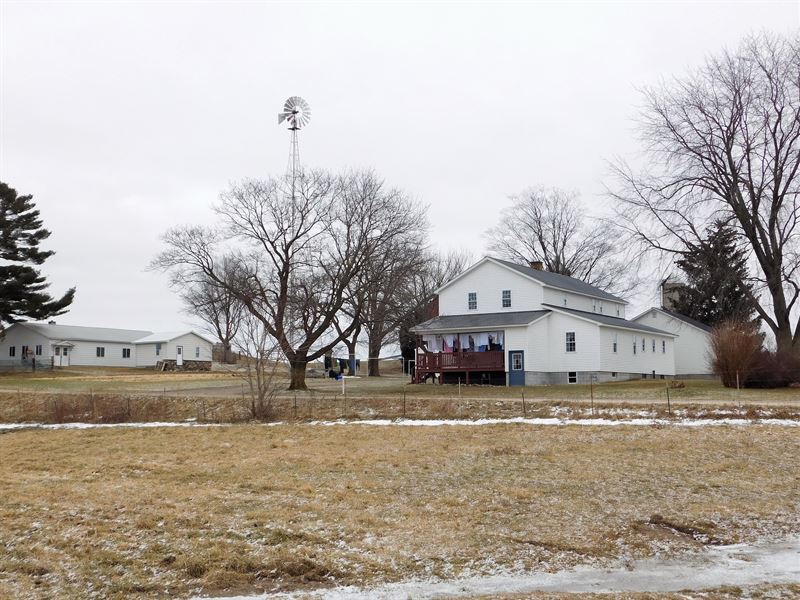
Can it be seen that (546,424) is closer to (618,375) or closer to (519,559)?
(519,559)

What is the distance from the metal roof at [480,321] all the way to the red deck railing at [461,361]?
1461mm

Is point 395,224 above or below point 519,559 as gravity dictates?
above

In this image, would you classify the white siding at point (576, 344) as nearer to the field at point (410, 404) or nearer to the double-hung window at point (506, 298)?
the double-hung window at point (506, 298)

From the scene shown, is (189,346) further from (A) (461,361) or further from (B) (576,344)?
(B) (576,344)

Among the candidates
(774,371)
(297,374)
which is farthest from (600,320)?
(297,374)

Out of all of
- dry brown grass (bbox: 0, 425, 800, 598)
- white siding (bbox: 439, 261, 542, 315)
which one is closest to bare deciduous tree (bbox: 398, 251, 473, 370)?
white siding (bbox: 439, 261, 542, 315)

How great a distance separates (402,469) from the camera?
14.3 meters

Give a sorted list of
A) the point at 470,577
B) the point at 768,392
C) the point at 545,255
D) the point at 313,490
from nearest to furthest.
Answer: the point at 470,577, the point at 313,490, the point at 768,392, the point at 545,255

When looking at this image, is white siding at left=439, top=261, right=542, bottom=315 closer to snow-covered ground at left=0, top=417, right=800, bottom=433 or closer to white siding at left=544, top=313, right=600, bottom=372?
white siding at left=544, top=313, right=600, bottom=372

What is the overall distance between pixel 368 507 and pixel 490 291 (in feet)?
110

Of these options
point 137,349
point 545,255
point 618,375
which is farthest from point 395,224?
point 137,349

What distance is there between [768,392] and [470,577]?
25.3 meters

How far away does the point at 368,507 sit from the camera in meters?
10.9

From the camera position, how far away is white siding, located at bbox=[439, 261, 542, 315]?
42.4 m
